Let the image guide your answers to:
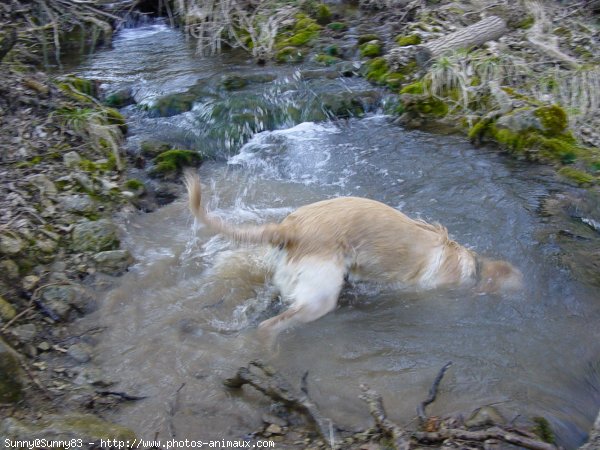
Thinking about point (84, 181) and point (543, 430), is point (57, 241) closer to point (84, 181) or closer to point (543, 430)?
point (84, 181)

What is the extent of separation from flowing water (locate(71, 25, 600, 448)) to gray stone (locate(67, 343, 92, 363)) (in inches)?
2.8

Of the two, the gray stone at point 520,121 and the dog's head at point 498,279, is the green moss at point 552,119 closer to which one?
the gray stone at point 520,121

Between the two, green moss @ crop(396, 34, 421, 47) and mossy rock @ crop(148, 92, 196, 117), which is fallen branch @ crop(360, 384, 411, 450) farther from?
green moss @ crop(396, 34, 421, 47)

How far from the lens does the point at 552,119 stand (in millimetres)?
6820

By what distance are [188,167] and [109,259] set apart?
7.47 ft

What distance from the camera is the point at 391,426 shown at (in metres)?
3.12

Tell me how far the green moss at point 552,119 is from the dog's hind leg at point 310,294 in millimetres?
3924

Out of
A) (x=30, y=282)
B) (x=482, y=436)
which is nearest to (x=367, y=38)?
(x=30, y=282)

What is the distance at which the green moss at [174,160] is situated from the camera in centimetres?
666

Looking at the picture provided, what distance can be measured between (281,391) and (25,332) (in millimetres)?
1859

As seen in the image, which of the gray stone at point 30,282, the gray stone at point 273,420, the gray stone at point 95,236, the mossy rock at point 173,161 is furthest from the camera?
the mossy rock at point 173,161

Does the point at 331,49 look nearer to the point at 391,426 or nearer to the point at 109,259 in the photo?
the point at 109,259

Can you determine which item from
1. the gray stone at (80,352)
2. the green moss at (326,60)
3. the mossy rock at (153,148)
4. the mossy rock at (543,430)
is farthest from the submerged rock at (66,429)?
the green moss at (326,60)

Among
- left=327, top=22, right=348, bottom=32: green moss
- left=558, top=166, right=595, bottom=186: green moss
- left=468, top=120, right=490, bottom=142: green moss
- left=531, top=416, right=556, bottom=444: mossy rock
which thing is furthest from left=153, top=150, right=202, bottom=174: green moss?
left=327, top=22, right=348, bottom=32: green moss
